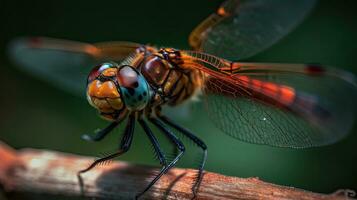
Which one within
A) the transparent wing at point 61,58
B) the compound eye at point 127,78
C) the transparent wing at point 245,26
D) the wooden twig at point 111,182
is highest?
the transparent wing at point 245,26

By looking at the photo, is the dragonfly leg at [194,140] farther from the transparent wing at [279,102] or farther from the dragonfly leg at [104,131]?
the dragonfly leg at [104,131]

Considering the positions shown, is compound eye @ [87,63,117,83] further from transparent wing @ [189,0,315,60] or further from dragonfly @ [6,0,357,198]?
transparent wing @ [189,0,315,60]

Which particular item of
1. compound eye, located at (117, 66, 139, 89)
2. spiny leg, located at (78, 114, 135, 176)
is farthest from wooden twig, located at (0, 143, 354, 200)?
compound eye, located at (117, 66, 139, 89)

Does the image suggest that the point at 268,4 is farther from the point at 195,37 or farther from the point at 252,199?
the point at 252,199

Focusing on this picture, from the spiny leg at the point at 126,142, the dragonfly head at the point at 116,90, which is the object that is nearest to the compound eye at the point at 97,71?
the dragonfly head at the point at 116,90

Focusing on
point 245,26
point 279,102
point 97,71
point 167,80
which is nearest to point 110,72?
point 97,71

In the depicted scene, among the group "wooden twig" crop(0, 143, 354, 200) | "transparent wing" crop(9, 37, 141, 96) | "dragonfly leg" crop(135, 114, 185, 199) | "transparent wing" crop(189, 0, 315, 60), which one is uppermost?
"transparent wing" crop(189, 0, 315, 60)

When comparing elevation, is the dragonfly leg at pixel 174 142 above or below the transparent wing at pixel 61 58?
below
